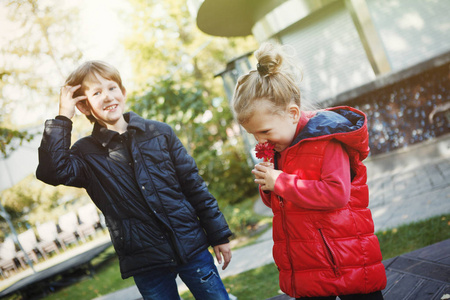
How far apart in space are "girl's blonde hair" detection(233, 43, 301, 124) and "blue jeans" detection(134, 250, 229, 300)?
0.90 m

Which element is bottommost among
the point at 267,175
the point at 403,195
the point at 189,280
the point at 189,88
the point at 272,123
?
the point at 403,195

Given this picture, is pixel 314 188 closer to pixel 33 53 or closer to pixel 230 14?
pixel 33 53

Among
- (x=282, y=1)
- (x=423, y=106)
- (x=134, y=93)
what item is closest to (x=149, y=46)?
(x=282, y=1)

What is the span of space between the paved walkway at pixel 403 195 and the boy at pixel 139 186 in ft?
6.11

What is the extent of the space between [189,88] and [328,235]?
20.7 ft

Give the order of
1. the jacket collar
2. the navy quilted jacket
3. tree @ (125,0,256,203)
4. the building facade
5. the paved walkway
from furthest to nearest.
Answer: the building facade, tree @ (125,0,256,203), the paved walkway, the jacket collar, the navy quilted jacket

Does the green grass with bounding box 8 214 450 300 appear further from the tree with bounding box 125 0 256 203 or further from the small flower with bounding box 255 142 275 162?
the tree with bounding box 125 0 256 203

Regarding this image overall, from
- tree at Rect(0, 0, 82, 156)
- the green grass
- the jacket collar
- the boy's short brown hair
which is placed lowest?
the green grass

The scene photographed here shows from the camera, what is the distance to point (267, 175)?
173 centimetres

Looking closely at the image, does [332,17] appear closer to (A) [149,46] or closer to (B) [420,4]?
(B) [420,4]

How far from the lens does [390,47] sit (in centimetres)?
936

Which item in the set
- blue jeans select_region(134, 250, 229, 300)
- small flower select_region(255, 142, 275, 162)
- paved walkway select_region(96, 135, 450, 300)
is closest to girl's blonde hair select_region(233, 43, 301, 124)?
small flower select_region(255, 142, 275, 162)

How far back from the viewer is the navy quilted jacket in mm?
1910

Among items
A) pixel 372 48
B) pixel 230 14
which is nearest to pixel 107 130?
pixel 230 14
